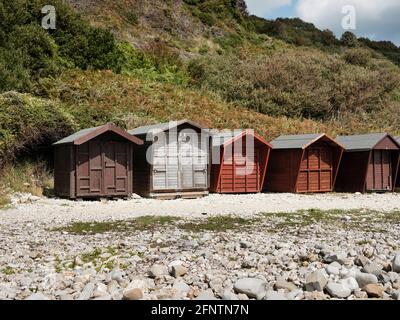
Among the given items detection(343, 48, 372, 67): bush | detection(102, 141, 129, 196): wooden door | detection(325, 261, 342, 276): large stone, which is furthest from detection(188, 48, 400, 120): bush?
detection(325, 261, 342, 276): large stone

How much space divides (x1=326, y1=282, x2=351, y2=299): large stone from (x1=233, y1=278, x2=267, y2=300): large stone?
83 cm

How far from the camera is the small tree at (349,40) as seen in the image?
63.0 meters

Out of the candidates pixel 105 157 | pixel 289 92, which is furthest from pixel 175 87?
pixel 105 157

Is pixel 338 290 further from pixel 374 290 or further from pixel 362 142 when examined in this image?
pixel 362 142

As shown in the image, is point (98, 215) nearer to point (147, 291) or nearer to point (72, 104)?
point (147, 291)

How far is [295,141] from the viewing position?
2330cm

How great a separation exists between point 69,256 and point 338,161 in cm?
1691

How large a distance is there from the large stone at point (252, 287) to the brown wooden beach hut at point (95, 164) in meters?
12.3

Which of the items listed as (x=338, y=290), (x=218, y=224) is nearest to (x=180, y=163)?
(x=218, y=224)

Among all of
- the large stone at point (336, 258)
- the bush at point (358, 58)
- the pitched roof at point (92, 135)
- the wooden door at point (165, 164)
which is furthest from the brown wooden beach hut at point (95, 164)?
the bush at point (358, 58)

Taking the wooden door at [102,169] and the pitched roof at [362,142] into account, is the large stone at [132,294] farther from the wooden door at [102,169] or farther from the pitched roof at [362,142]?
the pitched roof at [362,142]

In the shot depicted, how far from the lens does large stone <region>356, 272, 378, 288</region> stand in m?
7.25

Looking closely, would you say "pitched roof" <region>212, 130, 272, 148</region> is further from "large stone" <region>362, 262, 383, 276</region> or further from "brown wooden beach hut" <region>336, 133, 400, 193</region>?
"large stone" <region>362, 262, 383, 276</region>

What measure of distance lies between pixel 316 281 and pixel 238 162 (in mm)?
15525
